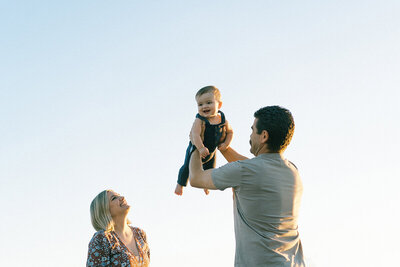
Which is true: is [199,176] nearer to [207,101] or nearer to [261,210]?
[261,210]

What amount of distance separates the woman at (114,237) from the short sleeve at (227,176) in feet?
6.96

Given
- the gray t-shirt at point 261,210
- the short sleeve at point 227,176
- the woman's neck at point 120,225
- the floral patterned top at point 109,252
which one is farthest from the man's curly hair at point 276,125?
the woman's neck at point 120,225

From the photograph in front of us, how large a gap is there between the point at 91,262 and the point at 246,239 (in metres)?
2.17

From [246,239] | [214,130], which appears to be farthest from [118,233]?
[246,239]

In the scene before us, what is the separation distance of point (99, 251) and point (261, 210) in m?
2.25

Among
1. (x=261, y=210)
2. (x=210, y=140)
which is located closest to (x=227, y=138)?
(x=210, y=140)

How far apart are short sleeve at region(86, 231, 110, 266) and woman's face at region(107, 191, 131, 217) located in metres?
0.39

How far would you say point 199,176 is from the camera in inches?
183

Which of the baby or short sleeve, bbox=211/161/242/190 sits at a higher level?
the baby

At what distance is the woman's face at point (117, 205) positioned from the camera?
636cm

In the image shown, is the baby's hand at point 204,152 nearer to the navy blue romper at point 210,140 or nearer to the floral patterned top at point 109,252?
the navy blue romper at point 210,140

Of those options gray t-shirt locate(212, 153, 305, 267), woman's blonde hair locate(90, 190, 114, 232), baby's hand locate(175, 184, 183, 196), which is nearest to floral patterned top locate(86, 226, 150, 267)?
woman's blonde hair locate(90, 190, 114, 232)

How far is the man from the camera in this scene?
443cm

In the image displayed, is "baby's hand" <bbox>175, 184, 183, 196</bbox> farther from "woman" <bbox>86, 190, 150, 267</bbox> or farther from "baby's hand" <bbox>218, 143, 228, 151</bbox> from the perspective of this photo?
"woman" <bbox>86, 190, 150, 267</bbox>
